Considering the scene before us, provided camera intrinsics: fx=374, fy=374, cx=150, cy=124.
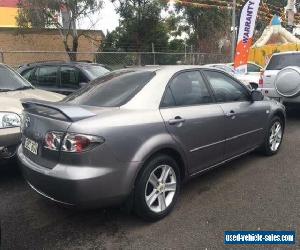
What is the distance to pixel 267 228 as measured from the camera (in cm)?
359

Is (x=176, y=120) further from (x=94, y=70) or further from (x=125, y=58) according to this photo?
(x=125, y=58)

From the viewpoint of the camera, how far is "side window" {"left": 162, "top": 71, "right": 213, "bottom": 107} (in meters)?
4.02

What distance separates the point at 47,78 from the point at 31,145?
5.53m

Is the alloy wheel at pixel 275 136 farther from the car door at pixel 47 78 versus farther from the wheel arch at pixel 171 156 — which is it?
the car door at pixel 47 78

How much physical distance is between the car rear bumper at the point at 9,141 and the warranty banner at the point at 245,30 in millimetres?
8588

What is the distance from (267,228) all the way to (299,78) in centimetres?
523

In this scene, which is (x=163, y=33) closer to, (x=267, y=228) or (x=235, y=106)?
(x=235, y=106)

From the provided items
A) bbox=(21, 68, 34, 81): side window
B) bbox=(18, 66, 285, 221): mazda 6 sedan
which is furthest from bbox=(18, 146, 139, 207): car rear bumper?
bbox=(21, 68, 34, 81): side window

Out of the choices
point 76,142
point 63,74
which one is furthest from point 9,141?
point 63,74

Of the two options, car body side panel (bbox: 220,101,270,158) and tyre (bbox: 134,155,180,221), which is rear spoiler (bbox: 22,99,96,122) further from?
car body side panel (bbox: 220,101,270,158)

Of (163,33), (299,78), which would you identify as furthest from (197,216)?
(163,33)

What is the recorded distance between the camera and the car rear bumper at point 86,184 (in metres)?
3.20

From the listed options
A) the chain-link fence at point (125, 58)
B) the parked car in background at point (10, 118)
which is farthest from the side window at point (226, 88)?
the chain-link fence at point (125, 58)

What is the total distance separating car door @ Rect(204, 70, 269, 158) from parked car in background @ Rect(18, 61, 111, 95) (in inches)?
144
